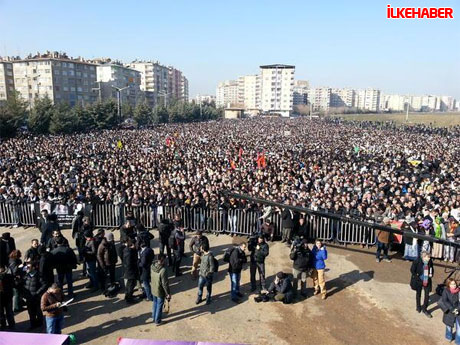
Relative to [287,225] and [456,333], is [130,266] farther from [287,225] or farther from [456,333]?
[456,333]

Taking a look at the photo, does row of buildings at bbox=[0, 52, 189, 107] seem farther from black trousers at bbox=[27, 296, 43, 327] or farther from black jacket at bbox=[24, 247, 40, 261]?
black trousers at bbox=[27, 296, 43, 327]

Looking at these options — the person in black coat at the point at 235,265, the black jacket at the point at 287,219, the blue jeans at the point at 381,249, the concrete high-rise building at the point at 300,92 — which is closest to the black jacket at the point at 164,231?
the person in black coat at the point at 235,265

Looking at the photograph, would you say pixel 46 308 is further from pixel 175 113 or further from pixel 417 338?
pixel 175 113

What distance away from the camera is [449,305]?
21.3 ft

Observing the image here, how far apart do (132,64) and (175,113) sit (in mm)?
61532

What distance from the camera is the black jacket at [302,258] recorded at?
822 cm

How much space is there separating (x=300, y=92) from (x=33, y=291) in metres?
186

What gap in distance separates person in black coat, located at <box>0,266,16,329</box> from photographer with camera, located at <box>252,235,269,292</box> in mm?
4872

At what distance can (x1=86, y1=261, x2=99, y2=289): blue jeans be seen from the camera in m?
8.40

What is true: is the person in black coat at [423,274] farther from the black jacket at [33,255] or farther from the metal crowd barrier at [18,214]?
the metal crowd barrier at [18,214]

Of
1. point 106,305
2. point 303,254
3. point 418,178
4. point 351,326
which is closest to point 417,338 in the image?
point 351,326

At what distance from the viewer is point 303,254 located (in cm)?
823

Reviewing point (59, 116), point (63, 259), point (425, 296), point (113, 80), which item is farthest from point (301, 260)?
point (113, 80)

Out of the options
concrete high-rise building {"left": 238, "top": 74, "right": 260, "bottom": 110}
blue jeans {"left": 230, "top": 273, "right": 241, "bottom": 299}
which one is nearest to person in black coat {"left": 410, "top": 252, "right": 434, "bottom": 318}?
blue jeans {"left": 230, "top": 273, "right": 241, "bottom": 299}
